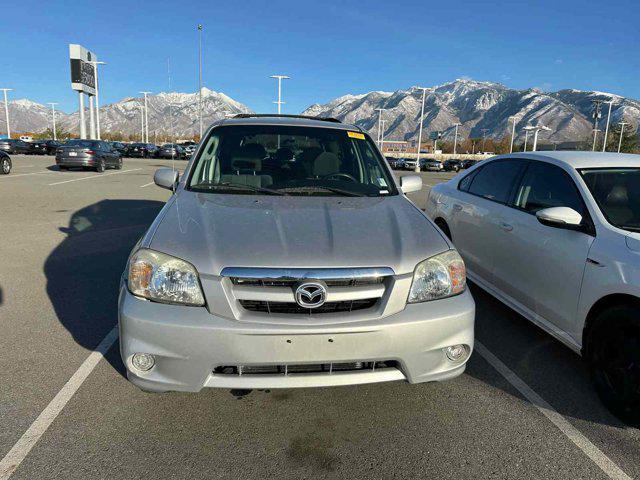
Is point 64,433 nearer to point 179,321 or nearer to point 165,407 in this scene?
point 165,407

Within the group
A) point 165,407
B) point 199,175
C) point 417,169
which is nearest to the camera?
point 165,407

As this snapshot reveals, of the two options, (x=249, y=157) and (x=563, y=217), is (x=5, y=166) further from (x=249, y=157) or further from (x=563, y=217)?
(x=563, y=217)

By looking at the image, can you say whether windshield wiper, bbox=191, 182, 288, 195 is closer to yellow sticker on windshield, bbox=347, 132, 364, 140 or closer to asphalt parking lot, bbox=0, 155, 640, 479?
yellow sticker on windshield, bbox=347, 132, 364, 140

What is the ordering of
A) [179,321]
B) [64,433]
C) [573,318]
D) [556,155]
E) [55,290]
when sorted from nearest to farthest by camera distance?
1. [179,321]
2. [64,433]
3. [573,318]
4. [556,155]
5. [55,290]

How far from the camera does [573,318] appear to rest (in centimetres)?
325

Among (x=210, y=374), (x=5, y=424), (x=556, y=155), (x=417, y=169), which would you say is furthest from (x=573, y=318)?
(x=417, y=169)

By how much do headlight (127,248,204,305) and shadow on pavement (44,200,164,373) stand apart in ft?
3.89

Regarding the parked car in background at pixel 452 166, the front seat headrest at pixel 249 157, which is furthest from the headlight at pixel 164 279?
the parked car in background at pixel 452 166

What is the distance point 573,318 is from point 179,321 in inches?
102

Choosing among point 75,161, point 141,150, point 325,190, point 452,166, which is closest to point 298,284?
point 325,190

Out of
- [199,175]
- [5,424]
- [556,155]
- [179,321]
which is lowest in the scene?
[5,424]

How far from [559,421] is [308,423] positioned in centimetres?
152

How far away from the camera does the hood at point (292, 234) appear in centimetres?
245

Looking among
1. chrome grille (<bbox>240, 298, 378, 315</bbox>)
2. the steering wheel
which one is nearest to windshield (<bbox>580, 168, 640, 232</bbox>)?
the steering wheel
